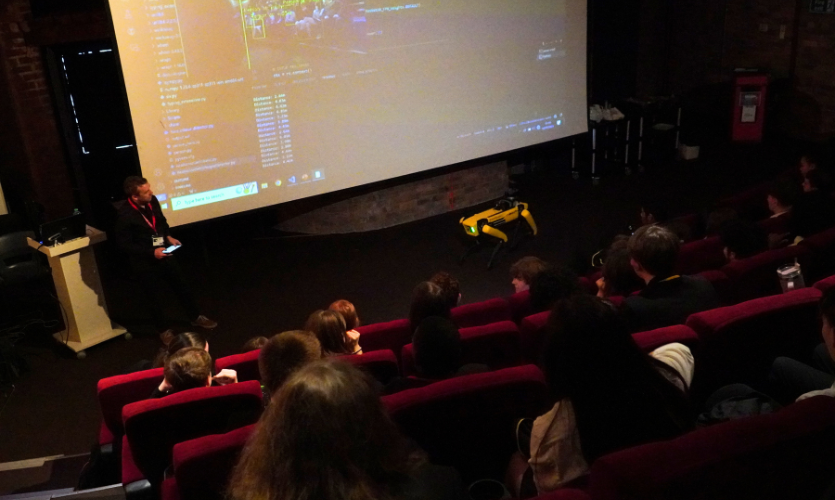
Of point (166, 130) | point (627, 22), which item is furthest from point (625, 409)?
point (627, 22)

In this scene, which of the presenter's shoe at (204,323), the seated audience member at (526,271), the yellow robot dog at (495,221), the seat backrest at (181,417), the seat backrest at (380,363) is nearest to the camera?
the seat backrest at (181,417)

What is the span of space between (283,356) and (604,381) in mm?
1179

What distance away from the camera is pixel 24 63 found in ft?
19.4

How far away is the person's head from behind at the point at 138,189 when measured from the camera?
495 cm

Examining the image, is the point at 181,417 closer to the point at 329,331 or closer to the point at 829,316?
the point at 329,331

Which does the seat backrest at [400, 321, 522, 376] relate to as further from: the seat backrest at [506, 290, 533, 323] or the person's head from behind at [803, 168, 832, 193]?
the person's head from behind at [803, 168, 832, 193]

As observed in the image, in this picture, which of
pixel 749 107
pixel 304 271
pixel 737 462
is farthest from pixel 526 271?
pixel 749 107

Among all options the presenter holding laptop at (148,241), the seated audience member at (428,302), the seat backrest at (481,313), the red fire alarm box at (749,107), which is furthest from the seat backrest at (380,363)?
the red fire alarm box at (749,107)

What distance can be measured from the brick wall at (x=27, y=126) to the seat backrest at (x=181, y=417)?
4213 mm

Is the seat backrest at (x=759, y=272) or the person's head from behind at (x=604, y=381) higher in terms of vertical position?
the person's head from behind at (x=604, y=381)

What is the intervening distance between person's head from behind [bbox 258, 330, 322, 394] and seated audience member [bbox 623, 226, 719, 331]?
1.44m

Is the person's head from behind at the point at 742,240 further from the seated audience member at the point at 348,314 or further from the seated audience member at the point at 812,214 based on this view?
the seated audience member at the point at 348,314

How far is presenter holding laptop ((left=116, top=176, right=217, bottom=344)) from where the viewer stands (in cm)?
500

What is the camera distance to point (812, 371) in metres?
2.70
